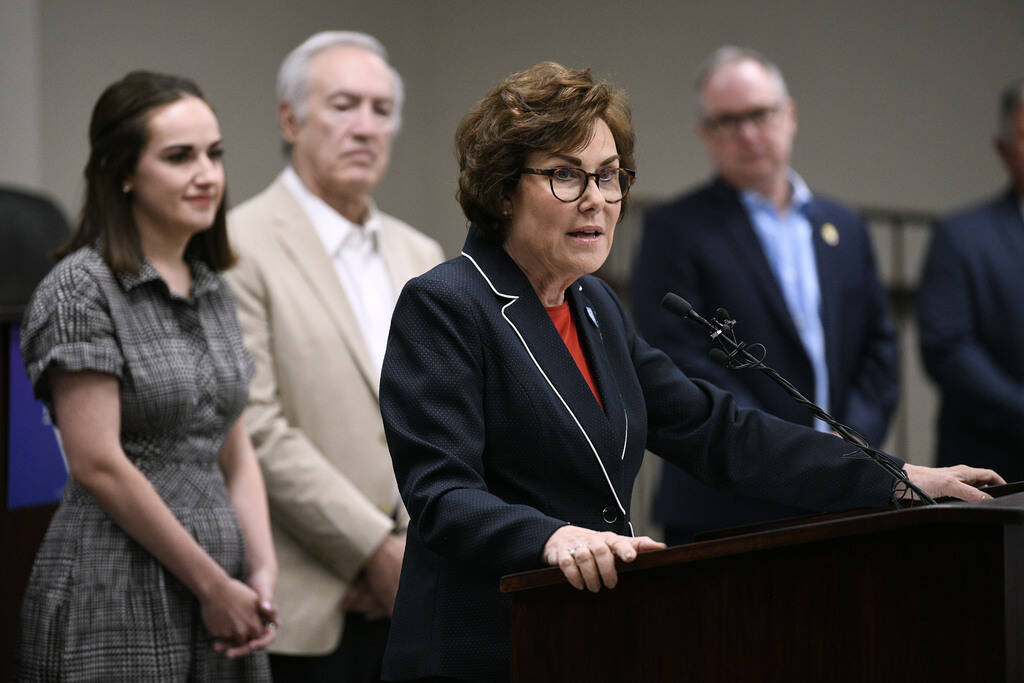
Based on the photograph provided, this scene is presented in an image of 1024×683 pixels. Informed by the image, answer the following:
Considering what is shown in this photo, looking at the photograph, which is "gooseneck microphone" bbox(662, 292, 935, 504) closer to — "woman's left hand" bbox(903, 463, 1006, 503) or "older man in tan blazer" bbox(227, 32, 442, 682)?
"woman's left hand" bbox(903, 463, 1006, 503)

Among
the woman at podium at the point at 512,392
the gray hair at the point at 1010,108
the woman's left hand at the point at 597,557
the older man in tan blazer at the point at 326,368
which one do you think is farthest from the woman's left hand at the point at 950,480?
the gray hair at the point at 1010,108

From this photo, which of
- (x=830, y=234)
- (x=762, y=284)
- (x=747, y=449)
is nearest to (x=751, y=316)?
(x=762, y=284)

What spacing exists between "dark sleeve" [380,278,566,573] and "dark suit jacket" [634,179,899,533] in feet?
5.60

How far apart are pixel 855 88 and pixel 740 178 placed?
2.88 meters

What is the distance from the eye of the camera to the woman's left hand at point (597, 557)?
4.56 ft

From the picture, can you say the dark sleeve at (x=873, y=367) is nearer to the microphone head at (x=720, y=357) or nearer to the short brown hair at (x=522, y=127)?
the microphone head at (x=720, y=357)

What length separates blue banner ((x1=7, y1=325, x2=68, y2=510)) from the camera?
251 centimetres

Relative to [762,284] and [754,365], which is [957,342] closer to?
[762,284]

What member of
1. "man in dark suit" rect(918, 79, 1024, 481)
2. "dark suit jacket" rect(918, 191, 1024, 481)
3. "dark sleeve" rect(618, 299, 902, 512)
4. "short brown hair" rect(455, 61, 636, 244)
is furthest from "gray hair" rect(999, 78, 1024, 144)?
"short brown hair" rect(455, 61, 636, 244)

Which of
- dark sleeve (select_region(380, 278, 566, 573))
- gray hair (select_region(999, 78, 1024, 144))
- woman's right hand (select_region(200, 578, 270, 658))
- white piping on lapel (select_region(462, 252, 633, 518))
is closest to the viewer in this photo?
dark sleeve (select_region(380, 278, 566, 573))

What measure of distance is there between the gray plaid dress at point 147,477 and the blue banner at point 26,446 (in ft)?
1.12

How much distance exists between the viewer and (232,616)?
2.23 meters

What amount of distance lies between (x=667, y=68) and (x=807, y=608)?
5.16 metres

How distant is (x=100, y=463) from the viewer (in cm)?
212
